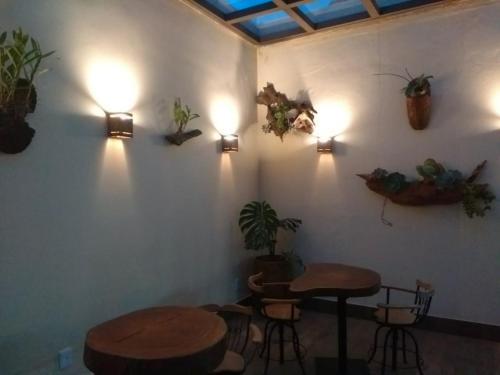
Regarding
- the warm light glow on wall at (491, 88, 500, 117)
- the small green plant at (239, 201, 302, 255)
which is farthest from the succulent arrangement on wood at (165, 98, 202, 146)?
the warm light glow on wall at (491, 88, 500, 117)

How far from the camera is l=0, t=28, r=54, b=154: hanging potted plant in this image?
1.89 meters

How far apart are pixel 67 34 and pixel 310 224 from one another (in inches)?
116

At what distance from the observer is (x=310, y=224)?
13.7ft

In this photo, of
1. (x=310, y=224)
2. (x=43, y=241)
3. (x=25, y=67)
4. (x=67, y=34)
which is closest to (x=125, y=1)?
(x=67, y=34)

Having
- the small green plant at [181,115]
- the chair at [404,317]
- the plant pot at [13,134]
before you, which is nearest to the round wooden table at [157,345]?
the plant pot at [13,134]

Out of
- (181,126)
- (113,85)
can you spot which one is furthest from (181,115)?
(113,85)

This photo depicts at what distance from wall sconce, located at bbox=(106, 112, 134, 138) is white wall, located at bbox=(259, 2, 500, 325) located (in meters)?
2.10

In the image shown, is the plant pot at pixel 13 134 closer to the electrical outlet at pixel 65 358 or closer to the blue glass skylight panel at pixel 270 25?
the electrical outlet at pixel 65 358

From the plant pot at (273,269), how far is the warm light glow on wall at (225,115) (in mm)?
1403

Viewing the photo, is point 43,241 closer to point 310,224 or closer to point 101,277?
point 101,277

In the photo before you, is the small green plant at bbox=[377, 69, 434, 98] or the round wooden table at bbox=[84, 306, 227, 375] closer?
the round wooden table at bbox=[84, 306, 227, 375]

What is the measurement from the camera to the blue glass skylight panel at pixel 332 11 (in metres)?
3.61

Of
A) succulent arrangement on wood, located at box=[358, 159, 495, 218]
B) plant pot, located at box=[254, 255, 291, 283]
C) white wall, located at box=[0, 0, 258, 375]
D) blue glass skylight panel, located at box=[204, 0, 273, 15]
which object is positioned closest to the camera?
white wall, located at box=[0, 0, 258, 375]

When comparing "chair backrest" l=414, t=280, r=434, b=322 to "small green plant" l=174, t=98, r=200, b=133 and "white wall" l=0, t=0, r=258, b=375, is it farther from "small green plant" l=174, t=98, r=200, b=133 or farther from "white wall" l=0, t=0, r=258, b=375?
"small green plant" l=174, t=98, r=200, b=133
